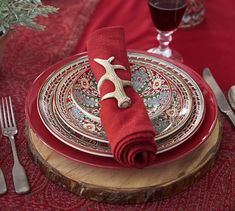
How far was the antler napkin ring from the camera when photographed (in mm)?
753

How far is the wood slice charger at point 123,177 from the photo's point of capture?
747 mm

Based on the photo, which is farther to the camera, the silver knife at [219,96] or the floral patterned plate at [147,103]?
the silver knife at [219,96]

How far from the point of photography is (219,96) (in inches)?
37.1

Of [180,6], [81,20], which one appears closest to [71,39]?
[81,20]

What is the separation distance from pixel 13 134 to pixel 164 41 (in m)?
0.39

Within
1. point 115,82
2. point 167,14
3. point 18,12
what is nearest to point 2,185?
point 115,82

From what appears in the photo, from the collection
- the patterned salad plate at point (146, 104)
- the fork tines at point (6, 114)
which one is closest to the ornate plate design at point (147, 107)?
the patterned salad plate at point (146, 104)

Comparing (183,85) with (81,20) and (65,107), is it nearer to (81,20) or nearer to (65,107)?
(65,107)

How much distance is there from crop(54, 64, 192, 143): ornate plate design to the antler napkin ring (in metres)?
0.05

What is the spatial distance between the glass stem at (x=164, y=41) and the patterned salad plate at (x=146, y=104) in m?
0.15

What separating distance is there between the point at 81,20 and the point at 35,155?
0.46 metres

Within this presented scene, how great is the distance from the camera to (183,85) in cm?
87

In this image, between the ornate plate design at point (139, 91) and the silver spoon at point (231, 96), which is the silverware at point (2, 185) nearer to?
the ornate plate design at point (139, 91)

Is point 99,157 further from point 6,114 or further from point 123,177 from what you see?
point 6,114
